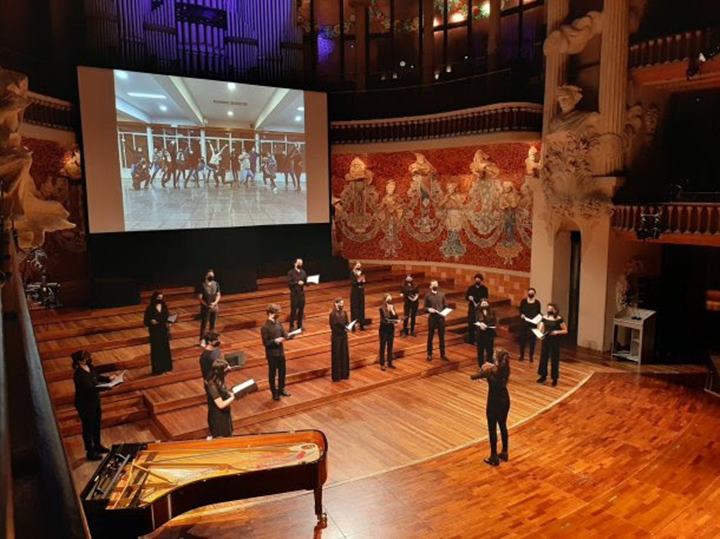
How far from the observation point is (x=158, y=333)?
26.6 ft

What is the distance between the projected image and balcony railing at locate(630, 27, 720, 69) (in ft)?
23.5

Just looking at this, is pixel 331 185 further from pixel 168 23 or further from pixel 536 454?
pixel 536 454

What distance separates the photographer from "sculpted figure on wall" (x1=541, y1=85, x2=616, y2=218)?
10.3m

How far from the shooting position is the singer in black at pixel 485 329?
29.8 ft

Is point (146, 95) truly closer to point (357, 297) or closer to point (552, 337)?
point (357, 297)

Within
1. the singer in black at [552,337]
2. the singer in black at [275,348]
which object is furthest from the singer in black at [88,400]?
the singer in black at [552,337]

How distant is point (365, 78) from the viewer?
1456 centimetres

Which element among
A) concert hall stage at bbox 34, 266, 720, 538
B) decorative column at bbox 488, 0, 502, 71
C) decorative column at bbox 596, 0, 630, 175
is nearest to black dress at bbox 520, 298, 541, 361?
concert hall stage at bbox 34, 266, 720, 538

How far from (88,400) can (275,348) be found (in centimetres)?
249

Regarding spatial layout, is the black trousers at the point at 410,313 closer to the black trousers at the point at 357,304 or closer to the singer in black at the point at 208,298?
the black trousers at the point at 357,304

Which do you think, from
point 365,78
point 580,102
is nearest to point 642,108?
point 580,102

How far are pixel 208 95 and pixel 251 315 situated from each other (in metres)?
4.64

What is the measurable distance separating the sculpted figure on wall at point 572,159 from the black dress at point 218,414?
302 inches

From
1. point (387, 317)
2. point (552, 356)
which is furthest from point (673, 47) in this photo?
point (387, 317)
